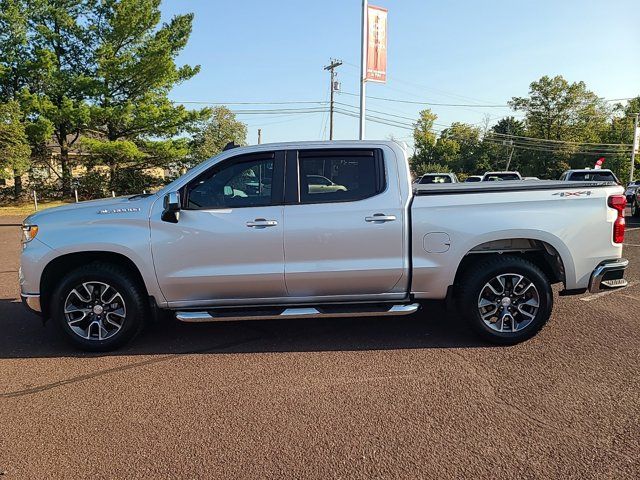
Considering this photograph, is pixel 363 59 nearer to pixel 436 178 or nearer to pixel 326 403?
pixel 436 178

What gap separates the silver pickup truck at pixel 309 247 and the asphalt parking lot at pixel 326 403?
41cm

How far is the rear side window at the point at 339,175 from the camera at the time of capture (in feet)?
15.0

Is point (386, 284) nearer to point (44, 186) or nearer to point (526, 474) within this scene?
point (526, 474)

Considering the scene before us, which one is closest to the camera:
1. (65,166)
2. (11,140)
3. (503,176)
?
(503,176)

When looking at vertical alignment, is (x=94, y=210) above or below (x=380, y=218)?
above

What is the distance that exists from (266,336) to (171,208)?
165 centimetres

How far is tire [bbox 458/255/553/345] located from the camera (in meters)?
4.53

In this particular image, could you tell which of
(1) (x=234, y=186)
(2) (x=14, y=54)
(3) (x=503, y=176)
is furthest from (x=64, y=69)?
(1) (x=234, y=186)

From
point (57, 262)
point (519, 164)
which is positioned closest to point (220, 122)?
point (519, 164)

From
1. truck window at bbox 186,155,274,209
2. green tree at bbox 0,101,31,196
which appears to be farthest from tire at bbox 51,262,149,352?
green tree at bbox 0,101,31,196

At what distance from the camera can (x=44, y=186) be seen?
3225 cm

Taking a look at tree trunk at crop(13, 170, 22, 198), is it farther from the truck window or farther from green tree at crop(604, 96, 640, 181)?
green tree at crop(604, 96, 640, 181)

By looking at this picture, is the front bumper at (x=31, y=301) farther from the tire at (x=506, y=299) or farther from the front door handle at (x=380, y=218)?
the tire at (x=506, y=299)

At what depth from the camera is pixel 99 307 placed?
4578 millimetres
